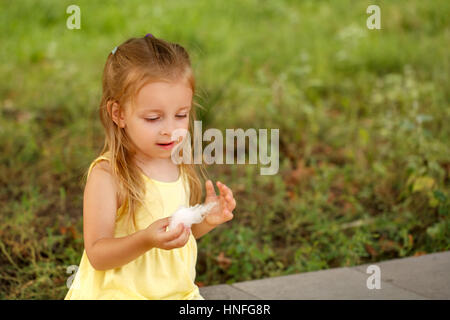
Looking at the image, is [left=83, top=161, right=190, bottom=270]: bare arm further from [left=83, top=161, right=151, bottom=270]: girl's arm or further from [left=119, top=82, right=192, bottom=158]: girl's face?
[left=119, top=82, right=192, bottom=158]: girl's face

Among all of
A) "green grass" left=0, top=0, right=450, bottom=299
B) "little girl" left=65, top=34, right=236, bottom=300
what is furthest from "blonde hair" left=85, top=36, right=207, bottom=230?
"green grass" left=0, top=0, right=450, bottom=299

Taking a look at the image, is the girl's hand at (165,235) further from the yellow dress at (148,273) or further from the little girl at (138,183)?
the yellow dress at (148,273)

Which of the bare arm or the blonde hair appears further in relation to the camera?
the blonde hair

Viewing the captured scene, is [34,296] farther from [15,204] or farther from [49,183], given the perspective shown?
[49,183]

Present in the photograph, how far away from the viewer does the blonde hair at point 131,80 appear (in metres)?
1.92

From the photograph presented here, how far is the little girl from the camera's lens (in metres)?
1.90

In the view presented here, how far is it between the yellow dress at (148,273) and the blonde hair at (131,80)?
0.05 metres

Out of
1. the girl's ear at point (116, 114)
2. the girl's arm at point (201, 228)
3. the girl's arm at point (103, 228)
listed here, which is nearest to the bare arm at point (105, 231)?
the girl's arm at point (103, 228)

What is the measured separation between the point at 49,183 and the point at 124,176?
1.90m

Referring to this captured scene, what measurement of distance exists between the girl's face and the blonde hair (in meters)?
0.03

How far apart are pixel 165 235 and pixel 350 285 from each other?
127 cm

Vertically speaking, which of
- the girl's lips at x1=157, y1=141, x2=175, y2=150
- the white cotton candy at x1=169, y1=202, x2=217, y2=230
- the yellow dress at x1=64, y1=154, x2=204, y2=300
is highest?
the girl's lips at x1=157, y1=141, x2=175, y2=150

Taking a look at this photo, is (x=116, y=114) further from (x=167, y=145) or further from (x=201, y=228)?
(x=201, y=228)

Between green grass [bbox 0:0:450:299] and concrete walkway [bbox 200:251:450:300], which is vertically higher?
green grass [bbox 0:0:450:299]
